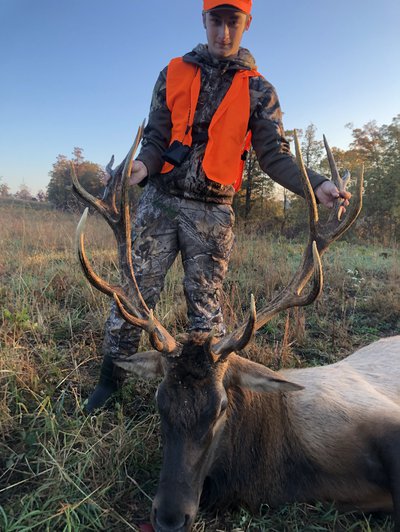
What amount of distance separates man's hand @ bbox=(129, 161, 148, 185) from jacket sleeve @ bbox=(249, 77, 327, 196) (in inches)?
41.0

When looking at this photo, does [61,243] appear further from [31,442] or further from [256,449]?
[256,449]

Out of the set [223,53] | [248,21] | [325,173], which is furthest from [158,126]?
[325,173]

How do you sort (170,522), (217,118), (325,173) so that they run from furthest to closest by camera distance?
(325,173)
(217,118)
(170,522)

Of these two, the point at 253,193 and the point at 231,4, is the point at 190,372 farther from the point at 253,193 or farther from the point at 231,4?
the point at 253,193

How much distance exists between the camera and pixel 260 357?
4.46 metres

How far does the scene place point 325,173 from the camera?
30.1 meters

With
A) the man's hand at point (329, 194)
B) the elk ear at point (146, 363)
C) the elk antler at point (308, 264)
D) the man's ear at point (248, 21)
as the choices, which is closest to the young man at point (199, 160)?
the man's ear at point (248, 21)

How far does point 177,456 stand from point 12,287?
162 inches

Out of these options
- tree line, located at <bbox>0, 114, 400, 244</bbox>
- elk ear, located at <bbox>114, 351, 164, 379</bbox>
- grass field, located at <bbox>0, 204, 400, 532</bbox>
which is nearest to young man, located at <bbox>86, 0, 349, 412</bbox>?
grass field, located at <bbox>0, 204, 400, 532</bbox>

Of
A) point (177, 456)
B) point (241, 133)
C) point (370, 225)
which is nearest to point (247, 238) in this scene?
point (241, 133)

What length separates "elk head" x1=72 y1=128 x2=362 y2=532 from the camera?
2.38 meters

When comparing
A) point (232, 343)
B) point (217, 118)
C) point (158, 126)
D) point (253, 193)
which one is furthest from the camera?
point (253, 193)

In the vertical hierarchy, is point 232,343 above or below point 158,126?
below

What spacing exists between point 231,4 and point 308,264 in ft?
6.98
